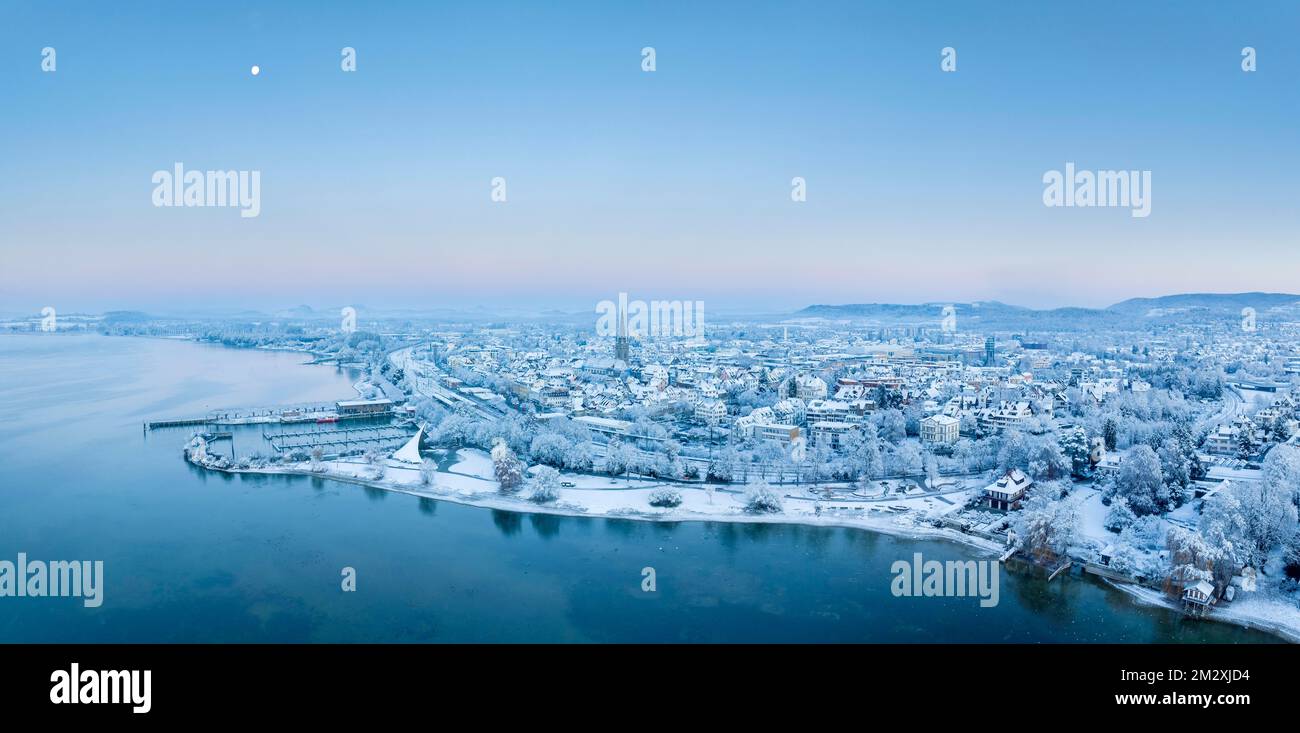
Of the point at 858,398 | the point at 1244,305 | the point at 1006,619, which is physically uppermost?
the point at 1244,305

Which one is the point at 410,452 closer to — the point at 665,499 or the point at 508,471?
the point at 508,471

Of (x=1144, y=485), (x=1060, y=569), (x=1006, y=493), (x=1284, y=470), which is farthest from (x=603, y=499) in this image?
(x=1284, y=470)

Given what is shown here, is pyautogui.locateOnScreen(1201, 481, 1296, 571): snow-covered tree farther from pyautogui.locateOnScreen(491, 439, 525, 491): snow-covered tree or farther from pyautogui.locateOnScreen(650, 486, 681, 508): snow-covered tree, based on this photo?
pyautogui.locateOnScreen(491, 439, 525, 491): snow-covered tree

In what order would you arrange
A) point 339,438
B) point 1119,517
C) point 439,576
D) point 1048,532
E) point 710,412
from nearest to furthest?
point 439,576 → point 1048,532 → point 1119,517 → point 339,438 → point 710,412

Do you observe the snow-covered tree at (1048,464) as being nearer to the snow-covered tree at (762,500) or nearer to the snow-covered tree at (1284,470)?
the snow-covered tree at (1284,470)
